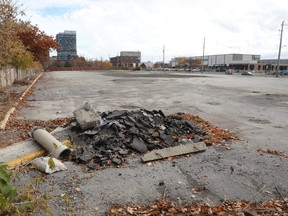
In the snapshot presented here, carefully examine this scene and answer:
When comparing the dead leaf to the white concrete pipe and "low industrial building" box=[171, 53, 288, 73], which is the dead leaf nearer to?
the white concrete pipe

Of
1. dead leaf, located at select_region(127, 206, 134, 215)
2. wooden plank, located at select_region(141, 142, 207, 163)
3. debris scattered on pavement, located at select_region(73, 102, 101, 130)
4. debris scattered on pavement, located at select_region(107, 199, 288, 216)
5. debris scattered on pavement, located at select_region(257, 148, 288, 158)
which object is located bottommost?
dead leaf, located at select_region(127, 206, 134, 215)

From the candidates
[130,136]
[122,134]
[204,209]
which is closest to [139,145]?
[130,136]

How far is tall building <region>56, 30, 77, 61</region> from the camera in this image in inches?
4754

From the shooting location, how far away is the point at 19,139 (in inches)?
268

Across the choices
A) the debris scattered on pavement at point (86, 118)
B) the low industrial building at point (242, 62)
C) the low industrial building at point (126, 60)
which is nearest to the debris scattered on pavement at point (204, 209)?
the debris scattered on pavement at point (86, 118)

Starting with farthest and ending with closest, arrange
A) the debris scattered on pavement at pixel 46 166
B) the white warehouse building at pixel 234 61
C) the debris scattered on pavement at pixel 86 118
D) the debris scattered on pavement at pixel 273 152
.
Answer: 1. the white warehouse building at pixel 234 61
2. the debris scattered on pavement at pixel 86 118
3. the debris scattered on pavement at pixel 273 152
4. the debris scattered on pavement at pixel 46 166

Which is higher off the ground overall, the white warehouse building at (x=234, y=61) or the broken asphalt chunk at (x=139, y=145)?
the white warehouse building at (x=234, y=61)

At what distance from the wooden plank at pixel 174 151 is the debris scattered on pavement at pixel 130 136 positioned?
29 centimetres

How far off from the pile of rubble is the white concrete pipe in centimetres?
25

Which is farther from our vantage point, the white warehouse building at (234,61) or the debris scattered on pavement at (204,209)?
the white warehouse building at (234,61)

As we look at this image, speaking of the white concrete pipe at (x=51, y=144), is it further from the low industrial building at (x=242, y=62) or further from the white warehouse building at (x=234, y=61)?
the white warehouse building at (x=234, y=61)

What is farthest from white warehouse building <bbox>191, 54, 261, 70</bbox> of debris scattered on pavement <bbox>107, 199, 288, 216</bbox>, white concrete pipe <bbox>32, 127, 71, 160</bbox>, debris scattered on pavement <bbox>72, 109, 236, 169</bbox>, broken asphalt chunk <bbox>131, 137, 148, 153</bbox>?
debris scattered on pavement <bbox>107, 199, 288, 216</bbox>

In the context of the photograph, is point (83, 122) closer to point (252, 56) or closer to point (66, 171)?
point (66, 171)

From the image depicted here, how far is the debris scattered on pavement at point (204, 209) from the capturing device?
3719 mm
